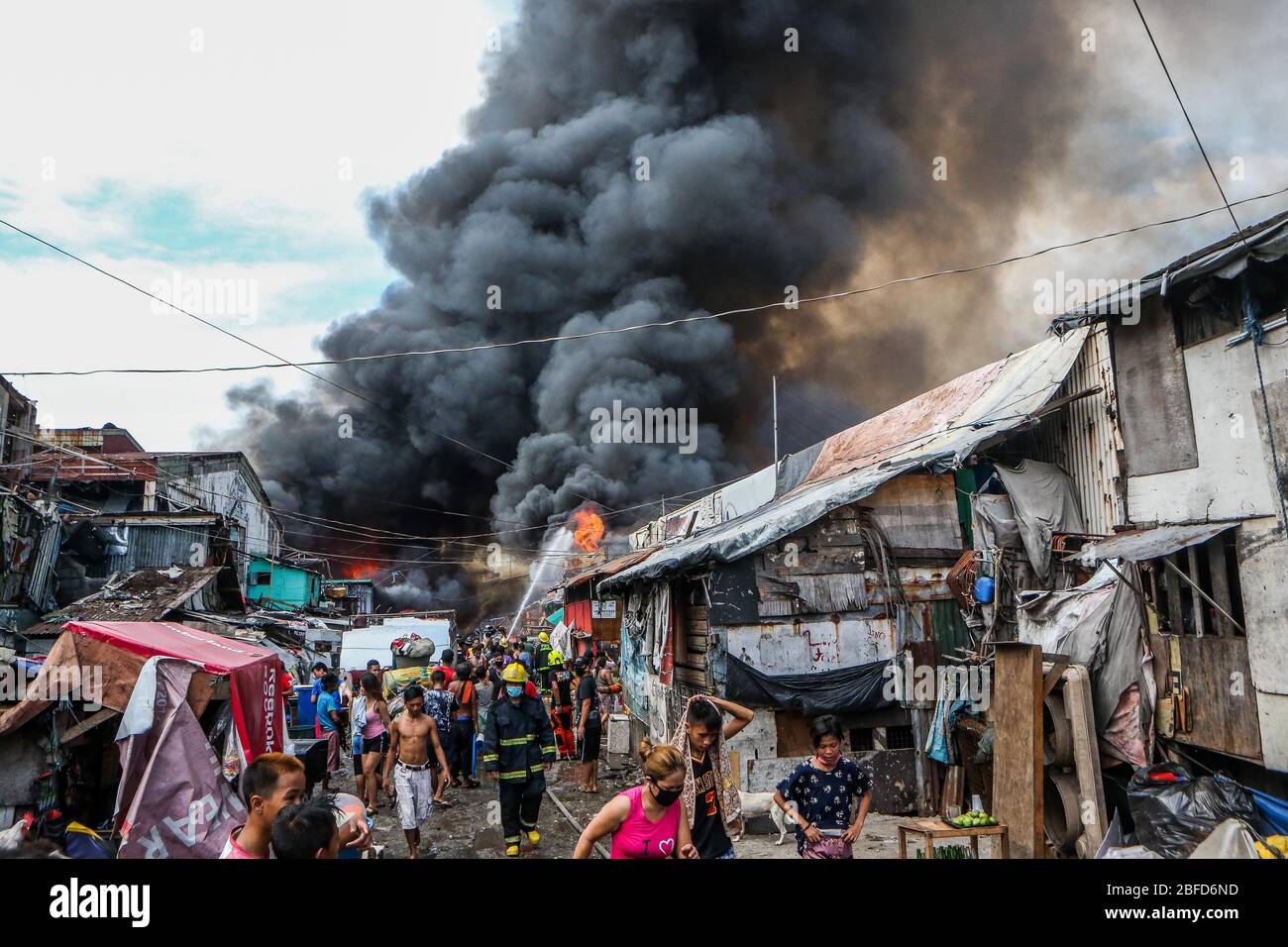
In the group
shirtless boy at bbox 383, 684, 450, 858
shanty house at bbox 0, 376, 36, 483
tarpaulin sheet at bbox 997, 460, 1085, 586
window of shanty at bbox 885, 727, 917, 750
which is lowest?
window of shanty at bbox 885, 727, 917, 750

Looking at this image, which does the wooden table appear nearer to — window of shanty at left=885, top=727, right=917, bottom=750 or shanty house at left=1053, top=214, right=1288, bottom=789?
shanty house at left=1053, top=214, right=1288, bottom=789

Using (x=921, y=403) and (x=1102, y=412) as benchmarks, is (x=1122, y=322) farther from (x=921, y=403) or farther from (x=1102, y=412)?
(x=921, y=403)

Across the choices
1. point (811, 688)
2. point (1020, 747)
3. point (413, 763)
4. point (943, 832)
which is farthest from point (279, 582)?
point (943, 832)

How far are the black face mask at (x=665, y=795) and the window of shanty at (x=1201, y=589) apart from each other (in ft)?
18.9

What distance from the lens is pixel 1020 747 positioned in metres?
7.23

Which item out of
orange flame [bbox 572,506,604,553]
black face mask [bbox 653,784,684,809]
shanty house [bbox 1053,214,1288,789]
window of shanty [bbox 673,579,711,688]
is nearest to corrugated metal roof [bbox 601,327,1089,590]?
window of shanty [bbox 673,579,711,688]

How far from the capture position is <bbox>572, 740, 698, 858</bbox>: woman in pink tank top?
137 inches

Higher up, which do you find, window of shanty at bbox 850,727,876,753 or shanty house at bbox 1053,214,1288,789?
shanty house at bbox 1053,214,1288,789

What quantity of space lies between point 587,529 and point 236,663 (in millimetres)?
25385

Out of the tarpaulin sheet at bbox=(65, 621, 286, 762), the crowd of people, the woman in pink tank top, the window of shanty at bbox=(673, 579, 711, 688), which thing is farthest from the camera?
the window of shanty at bbox=(673, 579, 711, 688)

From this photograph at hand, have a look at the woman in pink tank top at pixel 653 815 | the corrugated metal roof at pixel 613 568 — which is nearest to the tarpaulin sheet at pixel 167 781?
the woman in pink tank top at pixel 653 815

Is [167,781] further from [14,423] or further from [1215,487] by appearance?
[14,423]

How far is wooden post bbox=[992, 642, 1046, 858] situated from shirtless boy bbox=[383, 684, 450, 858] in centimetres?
541
